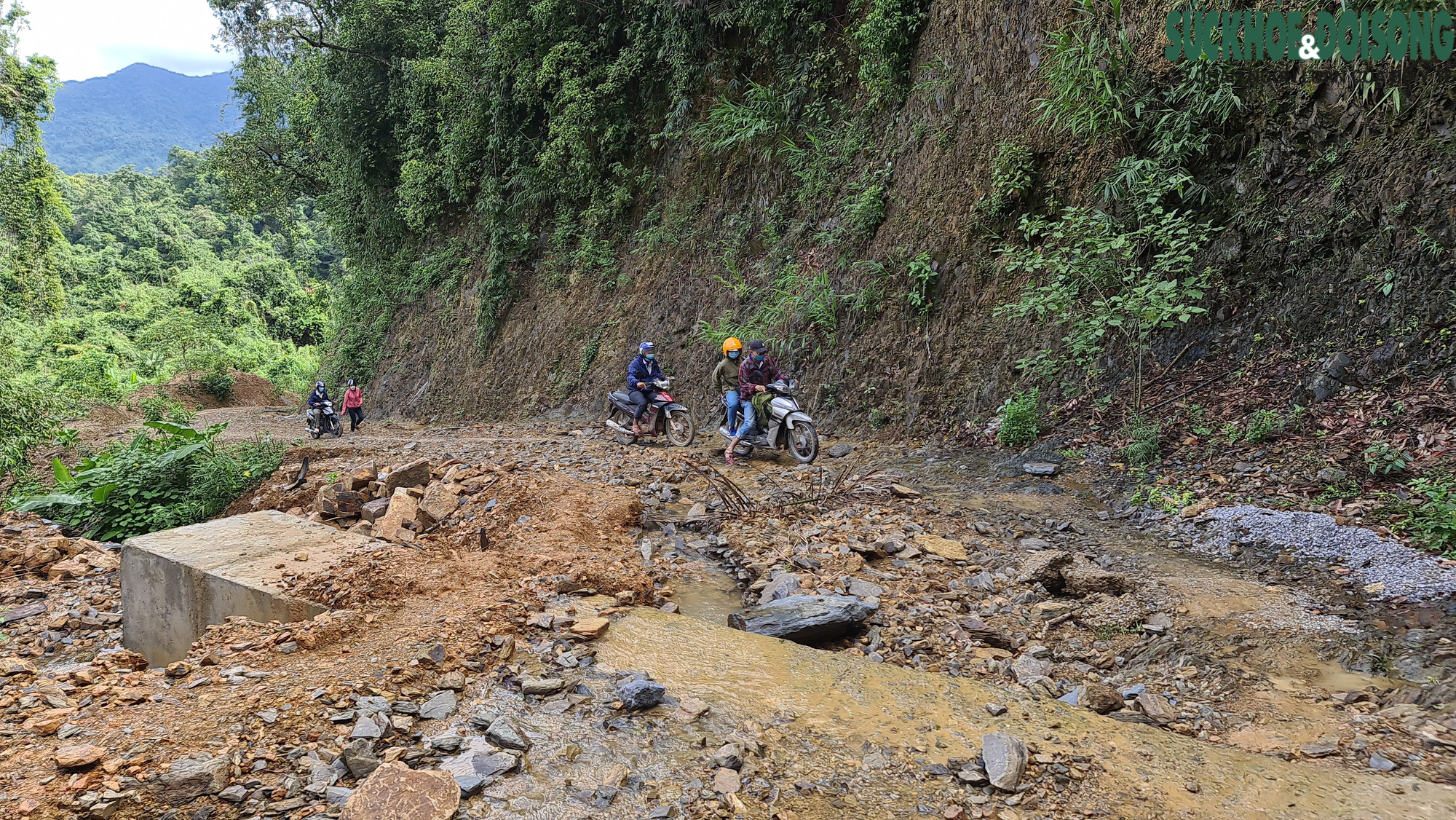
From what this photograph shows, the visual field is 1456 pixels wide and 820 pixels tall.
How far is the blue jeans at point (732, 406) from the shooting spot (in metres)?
8.72

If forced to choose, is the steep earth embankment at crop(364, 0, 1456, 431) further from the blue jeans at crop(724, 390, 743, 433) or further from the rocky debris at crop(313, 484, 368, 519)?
the rocky debris at crop(313, 484, 368, 519)

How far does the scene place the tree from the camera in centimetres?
2288

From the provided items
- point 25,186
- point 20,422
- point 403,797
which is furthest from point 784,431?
point 25,186

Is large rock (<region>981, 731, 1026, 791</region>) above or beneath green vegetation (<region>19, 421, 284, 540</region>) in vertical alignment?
above

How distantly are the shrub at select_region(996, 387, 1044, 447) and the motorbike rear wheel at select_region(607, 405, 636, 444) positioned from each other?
5276mm

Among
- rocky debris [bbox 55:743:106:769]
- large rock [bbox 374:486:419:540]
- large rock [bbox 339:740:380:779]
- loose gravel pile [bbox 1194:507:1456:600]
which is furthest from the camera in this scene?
large rock [bbox 374:486:419:540]

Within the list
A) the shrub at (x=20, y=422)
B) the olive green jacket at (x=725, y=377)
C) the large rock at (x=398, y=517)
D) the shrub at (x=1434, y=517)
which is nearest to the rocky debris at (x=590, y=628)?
the large rock at (x=398, y=517)

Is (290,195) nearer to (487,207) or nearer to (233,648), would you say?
(487,207)

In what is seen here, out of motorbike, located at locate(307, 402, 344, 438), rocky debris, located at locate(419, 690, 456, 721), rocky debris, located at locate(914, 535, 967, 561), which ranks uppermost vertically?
rocky debris, located at locate(914, 535, 967, 561)

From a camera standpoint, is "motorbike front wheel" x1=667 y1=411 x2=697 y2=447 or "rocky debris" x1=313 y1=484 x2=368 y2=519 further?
"motorbike front wheel" x1=667 y1=411 x2=697 y2=447

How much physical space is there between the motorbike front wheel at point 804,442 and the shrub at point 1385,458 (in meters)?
4.57

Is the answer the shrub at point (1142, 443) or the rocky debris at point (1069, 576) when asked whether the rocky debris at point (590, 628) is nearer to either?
the rocky debris at point (1069, 576)

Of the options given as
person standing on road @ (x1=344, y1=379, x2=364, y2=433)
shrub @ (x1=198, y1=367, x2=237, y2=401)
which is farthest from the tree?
person standing on road @ (x1=344, y1=379, x2=364, y2=433)

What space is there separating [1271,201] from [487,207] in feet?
49.3
